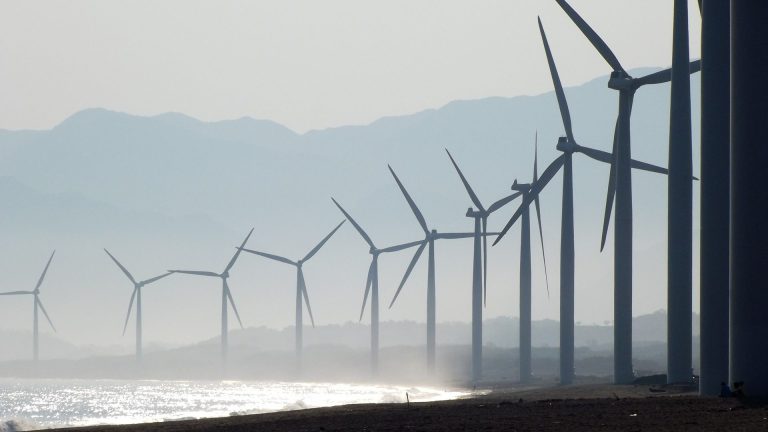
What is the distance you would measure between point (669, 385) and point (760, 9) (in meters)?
27.0

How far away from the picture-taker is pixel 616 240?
66.3m

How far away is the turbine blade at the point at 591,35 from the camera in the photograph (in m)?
71.2

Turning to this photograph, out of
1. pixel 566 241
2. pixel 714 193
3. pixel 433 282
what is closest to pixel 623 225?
pixel 566 241

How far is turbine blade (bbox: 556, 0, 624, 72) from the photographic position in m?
71.2

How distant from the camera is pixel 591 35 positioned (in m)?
71.4

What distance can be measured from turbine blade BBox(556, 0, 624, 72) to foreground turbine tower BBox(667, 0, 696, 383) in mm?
15350

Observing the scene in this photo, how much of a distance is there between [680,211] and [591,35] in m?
18.1

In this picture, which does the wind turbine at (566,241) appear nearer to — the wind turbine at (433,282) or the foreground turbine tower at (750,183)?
the wind turbine at (433,282)

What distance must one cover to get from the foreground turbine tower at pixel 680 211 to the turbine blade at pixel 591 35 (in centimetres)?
1535

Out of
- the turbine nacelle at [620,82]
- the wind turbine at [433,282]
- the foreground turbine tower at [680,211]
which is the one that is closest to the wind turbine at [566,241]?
the turbine nacelle at [620,82]

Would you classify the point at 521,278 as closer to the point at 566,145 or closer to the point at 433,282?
the point at 566,145

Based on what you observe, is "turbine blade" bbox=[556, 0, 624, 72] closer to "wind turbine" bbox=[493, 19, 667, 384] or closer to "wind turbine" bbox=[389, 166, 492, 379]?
"wind turbine" bbox=[493, 19, 667, 384]

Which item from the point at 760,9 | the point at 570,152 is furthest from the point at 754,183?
the point at 570,152

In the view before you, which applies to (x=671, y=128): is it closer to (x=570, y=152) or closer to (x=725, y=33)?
(x=725, y=33)
